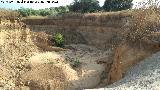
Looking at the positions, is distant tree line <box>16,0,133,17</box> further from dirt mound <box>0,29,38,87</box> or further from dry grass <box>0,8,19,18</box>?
dirt mound <box>0,29,38,87</box>

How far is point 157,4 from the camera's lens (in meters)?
24.0

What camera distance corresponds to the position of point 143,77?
17.1 meters

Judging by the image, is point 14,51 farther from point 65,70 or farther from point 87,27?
point 87,27

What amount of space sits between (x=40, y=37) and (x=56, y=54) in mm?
2596

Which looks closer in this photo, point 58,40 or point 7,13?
point 7,13

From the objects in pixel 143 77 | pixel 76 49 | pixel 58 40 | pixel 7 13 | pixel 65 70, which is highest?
pixel 7 13

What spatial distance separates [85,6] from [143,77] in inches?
895

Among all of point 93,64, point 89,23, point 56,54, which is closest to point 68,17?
point 89,23

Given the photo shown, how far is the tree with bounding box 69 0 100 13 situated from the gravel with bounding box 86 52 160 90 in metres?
19.0

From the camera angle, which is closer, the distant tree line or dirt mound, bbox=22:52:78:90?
dirt mound, bbox=22:52:78:90

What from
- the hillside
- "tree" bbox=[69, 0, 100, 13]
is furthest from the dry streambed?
"tree" bbox=[69, 0, 100, 13]

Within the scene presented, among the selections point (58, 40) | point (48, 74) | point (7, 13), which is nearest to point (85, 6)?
point (58, 40)

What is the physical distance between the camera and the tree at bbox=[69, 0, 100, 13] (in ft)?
128

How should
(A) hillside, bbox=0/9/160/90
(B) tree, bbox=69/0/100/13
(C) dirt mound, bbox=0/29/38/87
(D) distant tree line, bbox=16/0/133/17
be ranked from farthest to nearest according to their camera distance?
(B) tree, bbox=69/0/100/13 < (D) distant tree line, bbox=16/0/133/17 < (C) dirt mound, bbox=0/29/38/87 < (A) hillside, bbox=0/9/160/90
